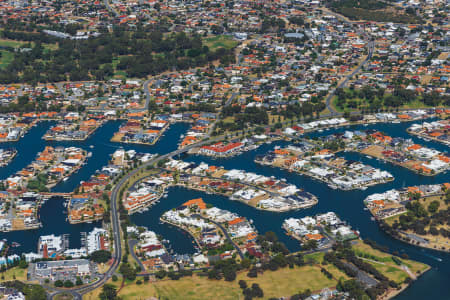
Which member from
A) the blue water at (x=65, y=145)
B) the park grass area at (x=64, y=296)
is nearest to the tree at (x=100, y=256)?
the blue water at (x=65, y=145)

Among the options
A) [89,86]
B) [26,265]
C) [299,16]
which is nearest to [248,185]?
[26,265]

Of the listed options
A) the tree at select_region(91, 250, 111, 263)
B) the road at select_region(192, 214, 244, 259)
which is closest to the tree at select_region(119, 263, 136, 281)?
the tree at select_region(91, 250, 111, 263)

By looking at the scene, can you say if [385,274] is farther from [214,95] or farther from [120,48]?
[120,48]

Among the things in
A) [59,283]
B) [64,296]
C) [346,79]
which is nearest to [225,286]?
[64,296]

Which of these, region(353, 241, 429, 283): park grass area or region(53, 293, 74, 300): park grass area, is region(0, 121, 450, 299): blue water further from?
region(53, 293, 74, 300): park grass area

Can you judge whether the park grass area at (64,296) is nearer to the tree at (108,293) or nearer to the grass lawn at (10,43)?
the tree at (108,293)
